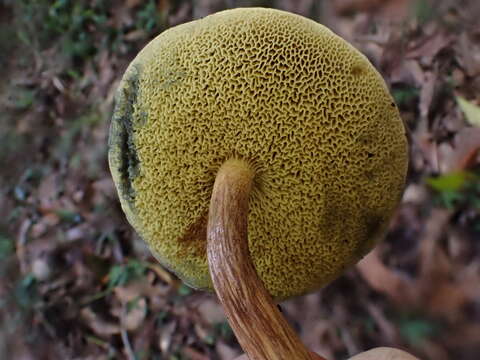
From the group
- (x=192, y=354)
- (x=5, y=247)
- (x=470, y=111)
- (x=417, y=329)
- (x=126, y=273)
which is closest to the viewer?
(x=417, y=329)

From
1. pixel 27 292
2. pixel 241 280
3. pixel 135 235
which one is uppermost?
pixel 241 280

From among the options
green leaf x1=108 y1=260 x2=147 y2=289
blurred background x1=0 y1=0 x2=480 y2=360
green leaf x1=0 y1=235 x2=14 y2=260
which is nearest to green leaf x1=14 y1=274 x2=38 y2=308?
blurred background x1=0 y1=0 x2=480 y2=360

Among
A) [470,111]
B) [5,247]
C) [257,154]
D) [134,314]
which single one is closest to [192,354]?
[134,314]

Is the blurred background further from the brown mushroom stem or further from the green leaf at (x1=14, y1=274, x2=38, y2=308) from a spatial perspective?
the brown mushroom stem

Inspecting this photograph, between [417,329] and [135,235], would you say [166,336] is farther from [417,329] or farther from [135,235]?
[417,329]

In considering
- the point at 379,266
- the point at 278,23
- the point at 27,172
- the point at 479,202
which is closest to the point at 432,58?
the point at 479,202

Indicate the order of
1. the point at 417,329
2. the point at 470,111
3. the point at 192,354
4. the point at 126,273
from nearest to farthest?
the point at 417,329 → the point at 470,111 → the point at 192,354 → the point at 126,273

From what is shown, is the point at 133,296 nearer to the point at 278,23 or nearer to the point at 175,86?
the point at 175,86

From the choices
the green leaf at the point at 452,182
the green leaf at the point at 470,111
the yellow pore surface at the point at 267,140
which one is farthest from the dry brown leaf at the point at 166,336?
the green leaf at the point at 470,111
